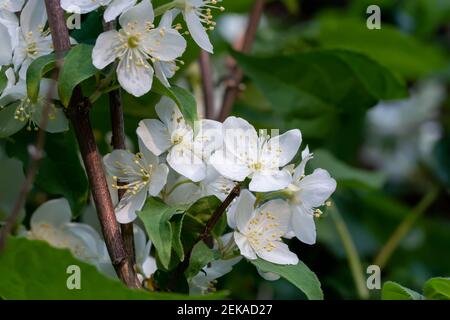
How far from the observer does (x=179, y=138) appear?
0.96 m

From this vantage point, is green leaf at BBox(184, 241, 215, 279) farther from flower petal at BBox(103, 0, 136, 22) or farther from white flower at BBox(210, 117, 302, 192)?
flower petal at BBox(103, 0, 136, 22)

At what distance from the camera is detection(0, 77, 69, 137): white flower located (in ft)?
3.11

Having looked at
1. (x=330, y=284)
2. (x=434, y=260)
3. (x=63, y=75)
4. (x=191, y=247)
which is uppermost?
(x=63, y=75)

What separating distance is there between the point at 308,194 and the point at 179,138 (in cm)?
16

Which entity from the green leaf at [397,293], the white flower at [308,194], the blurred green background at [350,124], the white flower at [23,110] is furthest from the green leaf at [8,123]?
the green leaf at [397,293]

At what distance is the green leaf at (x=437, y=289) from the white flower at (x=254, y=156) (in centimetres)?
22

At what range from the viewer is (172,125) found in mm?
973

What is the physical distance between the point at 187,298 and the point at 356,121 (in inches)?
53.0

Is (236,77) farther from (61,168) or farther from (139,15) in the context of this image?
(139,15)

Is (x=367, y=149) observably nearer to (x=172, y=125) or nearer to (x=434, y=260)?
(x=434, y=260)

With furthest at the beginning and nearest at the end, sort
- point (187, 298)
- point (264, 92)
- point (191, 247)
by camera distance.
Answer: point (264, 92) → point (191, 247) → point (187, 298)

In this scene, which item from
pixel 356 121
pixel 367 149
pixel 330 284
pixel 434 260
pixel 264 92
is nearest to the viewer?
pixel 264 92

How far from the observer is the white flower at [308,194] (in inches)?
36.4
